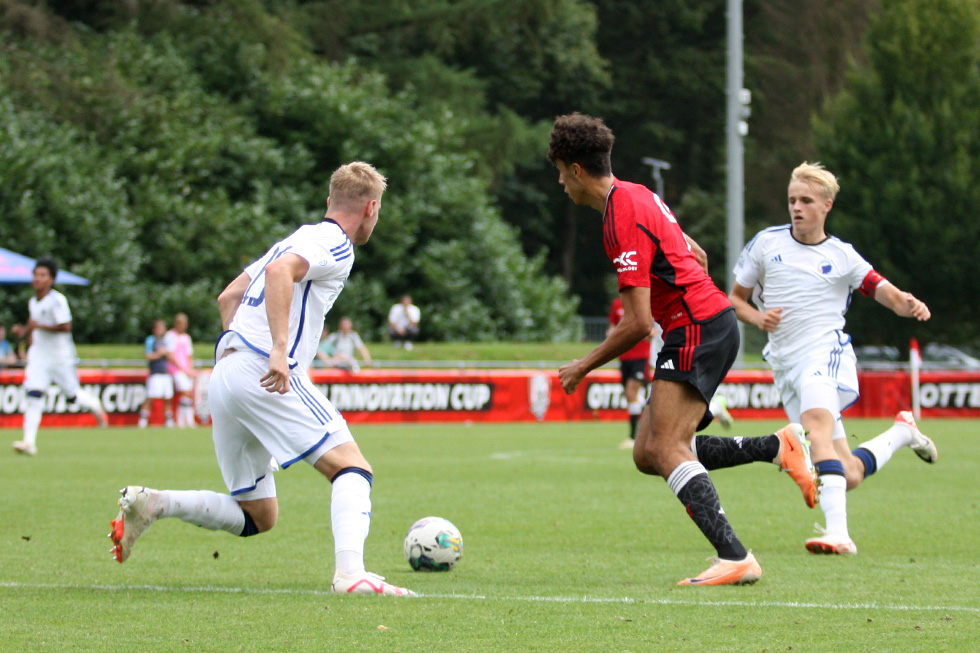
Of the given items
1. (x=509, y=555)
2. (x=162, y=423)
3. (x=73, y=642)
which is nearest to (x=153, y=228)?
(x=162, y=423)

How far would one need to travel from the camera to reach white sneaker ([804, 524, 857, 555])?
295 inches

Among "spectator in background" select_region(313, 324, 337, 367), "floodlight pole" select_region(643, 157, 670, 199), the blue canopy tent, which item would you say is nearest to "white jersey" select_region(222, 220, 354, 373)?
the blue canopy tent

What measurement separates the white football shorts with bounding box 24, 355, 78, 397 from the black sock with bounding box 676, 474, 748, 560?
11.3 meters

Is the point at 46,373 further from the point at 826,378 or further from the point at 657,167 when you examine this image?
the point at 657,167

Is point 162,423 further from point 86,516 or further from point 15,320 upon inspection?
point 86,516

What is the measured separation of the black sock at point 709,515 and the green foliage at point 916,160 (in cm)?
3099

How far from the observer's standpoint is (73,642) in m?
4.79

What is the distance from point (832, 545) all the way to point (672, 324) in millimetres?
2040

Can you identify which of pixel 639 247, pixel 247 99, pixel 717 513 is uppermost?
pixel 247 99

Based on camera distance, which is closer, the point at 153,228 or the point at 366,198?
the point at 366,198

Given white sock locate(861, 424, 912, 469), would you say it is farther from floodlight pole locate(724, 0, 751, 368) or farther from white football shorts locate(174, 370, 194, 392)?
white football shorts locate(174, 370, 194, 392)

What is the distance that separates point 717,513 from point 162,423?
62.0 ft

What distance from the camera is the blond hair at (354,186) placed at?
19.7ft

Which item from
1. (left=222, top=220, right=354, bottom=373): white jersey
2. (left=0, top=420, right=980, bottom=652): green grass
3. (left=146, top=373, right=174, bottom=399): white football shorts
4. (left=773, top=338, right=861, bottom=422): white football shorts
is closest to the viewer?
(left=0, top=420, right=980, bottom=652): green grass
